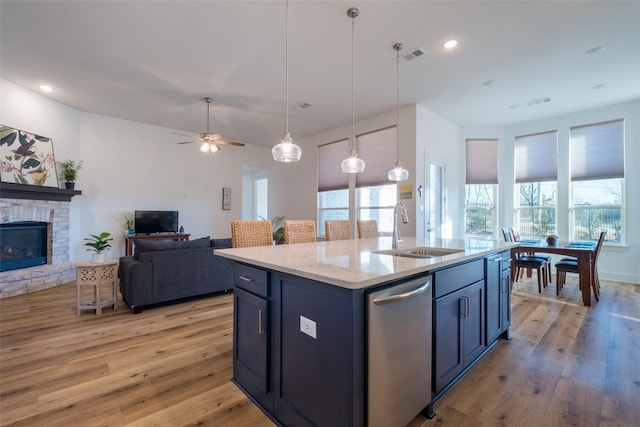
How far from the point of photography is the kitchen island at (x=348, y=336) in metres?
1.24

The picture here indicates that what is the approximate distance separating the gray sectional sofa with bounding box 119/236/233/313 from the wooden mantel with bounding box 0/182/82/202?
2.25 m

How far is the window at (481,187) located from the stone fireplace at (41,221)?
7724 millimetres

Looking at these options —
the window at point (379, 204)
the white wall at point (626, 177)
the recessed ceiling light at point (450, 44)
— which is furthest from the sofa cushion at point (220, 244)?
the white wall at point (626, 177)

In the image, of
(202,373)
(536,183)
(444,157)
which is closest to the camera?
(202,373)

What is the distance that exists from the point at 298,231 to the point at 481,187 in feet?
16.6

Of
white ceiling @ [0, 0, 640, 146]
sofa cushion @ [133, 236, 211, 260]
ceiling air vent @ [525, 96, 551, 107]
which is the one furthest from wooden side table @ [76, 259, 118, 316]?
ceiling air vent @ [525, 96, 551, 107]

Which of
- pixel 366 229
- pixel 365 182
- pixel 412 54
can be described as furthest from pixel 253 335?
pixel 365 182

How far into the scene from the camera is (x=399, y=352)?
4.58 feet

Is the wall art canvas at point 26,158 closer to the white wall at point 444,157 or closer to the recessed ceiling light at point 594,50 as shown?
the white wall at point 444,157

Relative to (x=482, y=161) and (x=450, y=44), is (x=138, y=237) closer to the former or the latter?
(x=450, y=44)

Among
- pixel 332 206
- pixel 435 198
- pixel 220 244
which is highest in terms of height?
pixel 435 198

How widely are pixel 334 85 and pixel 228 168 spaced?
411 centimetres

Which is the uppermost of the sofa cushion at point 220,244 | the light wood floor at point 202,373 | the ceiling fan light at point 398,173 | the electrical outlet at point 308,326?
the ceiling fan light at point 398,173

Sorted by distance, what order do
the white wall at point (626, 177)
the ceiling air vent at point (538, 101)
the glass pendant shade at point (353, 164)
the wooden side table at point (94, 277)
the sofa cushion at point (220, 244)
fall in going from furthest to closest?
the white wall at point (626, 177) < the ceiling air vent at point (538, 101) < the sofa cushion at point (220, 244) < the wooden side table at point (94, 277) < the glass pendant shade at point (353, 164)
